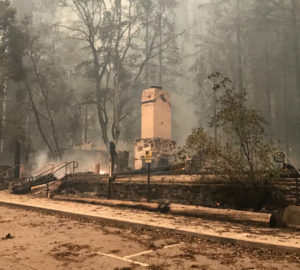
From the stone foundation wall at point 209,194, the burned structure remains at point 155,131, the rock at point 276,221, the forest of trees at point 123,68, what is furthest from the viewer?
the forest of trees at point 123,68

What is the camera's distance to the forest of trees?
30.5 m

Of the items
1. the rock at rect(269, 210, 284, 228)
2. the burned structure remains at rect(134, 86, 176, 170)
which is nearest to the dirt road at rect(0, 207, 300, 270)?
the rock at rect(269, 210, 284, 228)

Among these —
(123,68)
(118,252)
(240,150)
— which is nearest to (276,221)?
(240,150)

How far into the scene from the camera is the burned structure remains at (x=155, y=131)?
21.1m

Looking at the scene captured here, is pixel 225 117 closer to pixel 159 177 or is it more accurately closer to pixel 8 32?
pixel 159 177

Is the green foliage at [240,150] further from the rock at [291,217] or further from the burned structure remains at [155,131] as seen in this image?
the burned structure remains at [155,131]

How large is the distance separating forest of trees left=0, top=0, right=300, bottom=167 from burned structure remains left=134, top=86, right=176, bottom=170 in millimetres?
7116

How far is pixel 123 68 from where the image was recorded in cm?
3306

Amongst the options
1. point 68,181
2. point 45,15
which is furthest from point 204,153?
point 45,15

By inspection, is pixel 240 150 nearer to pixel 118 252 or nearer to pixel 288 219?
pixel 288 219

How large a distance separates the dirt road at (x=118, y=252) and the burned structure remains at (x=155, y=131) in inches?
512

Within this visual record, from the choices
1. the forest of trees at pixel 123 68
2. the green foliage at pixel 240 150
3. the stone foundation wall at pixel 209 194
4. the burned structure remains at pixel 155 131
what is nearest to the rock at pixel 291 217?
the stone foundation wall at pixel 209 194

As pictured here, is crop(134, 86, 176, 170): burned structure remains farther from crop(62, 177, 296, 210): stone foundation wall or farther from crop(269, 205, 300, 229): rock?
crop(269, 205, 300, 229): rock

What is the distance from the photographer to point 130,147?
1462 inches
